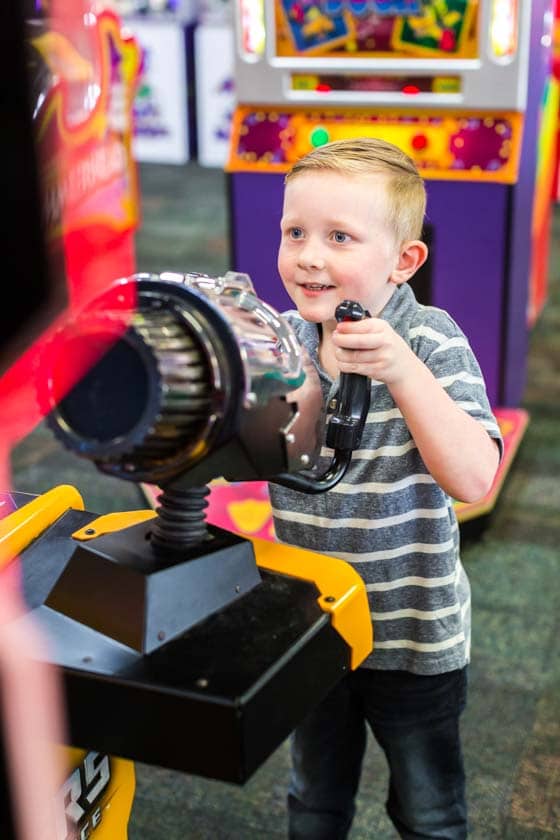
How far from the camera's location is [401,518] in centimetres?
99

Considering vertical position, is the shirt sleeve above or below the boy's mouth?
below

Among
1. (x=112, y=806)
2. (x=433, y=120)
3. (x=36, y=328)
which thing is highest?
(x=36, y=328)

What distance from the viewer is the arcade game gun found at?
57 centimetres

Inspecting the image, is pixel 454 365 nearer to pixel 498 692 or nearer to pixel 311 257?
pixel 311 257

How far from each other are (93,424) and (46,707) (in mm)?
213

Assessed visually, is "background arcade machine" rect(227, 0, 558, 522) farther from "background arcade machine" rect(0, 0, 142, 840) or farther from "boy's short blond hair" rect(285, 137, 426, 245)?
"background arcade machine" rect(0, 0, 142, 840)

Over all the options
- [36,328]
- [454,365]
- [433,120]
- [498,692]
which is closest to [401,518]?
[454,365]

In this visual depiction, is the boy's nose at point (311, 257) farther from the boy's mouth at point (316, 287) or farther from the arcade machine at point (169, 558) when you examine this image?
the arcade machine at point (169, 558)

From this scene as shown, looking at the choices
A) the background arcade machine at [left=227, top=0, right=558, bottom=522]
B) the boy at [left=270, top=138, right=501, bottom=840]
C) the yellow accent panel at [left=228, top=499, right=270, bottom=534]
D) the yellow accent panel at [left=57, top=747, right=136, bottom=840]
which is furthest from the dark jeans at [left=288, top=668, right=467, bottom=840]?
the background arcade machine at [left=227, top=0, right=558, bottom=522]

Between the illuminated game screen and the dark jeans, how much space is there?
1781mm

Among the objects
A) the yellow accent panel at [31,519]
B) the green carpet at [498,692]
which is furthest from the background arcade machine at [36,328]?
the green carpet at [498,692]

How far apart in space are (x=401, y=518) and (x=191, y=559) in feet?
1.14

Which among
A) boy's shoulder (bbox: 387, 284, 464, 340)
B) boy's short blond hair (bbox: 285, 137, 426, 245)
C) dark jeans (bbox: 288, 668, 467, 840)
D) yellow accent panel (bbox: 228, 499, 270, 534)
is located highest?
boy's short blond hair (bbox: 285, 137, 426, 245)

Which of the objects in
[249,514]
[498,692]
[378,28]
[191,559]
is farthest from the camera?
[378,28]
